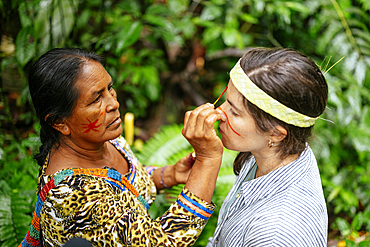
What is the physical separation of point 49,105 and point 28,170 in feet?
5.26

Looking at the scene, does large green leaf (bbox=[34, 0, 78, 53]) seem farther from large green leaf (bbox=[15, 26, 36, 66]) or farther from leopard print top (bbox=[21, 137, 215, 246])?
leopard print top (bbox=[21, 137, 215, 246])

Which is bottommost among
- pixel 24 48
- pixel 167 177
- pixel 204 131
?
pixel 167 177

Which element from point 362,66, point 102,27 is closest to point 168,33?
point 102,27

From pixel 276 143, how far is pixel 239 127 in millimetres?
187

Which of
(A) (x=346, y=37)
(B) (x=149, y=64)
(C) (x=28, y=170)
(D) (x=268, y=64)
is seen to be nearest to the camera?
(D) (x=268, y=64)

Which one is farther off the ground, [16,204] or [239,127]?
[239,127]

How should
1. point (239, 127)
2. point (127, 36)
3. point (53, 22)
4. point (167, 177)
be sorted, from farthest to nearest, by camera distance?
point (53, 22)
point (127, 36)
point (167, 177)
point (239, 127)

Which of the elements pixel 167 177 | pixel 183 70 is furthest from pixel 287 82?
pixel 183 70

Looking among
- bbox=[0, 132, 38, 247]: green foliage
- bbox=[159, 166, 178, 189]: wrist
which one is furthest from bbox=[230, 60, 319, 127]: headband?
bbox=[0, 132, 38, 247]: green foliage

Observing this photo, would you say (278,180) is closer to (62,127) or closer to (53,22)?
(62,127)

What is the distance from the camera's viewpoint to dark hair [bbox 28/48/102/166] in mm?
1268

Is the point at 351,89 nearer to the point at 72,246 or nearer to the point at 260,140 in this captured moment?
the point at 260,140

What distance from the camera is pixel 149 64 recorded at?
424 centimetres

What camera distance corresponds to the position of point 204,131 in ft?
4.15
